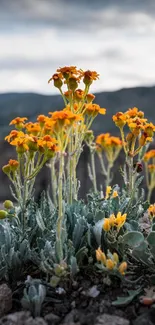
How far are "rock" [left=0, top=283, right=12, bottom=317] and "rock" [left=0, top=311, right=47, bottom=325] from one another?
0.09 meters

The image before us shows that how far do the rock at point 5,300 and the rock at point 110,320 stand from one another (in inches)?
17.3

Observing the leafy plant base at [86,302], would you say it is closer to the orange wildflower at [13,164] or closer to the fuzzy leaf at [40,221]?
the fuzzy leaf at [40,221]

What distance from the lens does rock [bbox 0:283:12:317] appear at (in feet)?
7.20

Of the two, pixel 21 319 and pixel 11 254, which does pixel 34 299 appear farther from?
pixel 11 254

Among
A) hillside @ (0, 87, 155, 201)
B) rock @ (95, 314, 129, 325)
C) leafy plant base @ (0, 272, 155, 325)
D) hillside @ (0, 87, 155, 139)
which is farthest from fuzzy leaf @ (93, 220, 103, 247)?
hillside @ (0, 87, 155, 139)

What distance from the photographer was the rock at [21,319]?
206 centimetres

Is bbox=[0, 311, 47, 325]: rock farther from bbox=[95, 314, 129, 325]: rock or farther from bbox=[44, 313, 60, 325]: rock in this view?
bbox=[95, 314, 129, 325]: rock

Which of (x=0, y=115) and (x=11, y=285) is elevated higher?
(x=0, y=115)

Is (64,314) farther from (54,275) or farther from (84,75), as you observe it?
(84,75)

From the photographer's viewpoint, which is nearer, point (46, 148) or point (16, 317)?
point (16, 317)

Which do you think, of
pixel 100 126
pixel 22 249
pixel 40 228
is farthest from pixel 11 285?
pixel 100 126

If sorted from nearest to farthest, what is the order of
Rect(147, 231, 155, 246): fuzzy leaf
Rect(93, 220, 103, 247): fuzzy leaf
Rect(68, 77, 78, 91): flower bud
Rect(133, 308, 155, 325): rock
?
1. Rect(133, 308, 155, 325): rock
2. Rect(147, 231, 155, 246): fuzzy leaf
3. Rect(93, 220, 103, 247): fuzzy leaf
4. Rect(68, 77, 78, 91): flower bud

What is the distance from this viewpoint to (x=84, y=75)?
2514mm

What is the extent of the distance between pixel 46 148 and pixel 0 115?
5738mm
